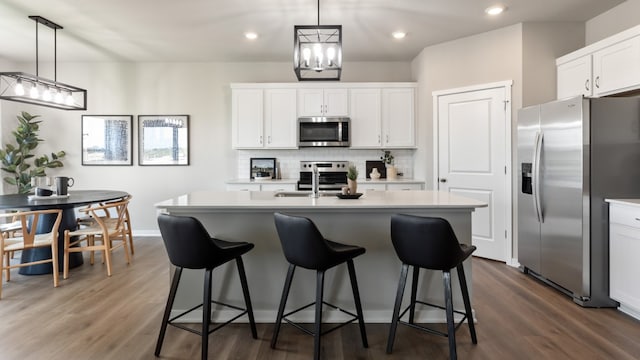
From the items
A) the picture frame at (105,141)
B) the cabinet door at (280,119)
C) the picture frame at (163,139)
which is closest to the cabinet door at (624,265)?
the cabinet door at (280,119)

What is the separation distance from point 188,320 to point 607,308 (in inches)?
127

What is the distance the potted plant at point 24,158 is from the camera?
16.6 ft

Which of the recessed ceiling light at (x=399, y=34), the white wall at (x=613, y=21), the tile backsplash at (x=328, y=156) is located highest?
the recessed ceiling light at (x=399, y=34)

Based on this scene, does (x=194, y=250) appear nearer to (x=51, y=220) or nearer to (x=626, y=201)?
(x=51, y=220)

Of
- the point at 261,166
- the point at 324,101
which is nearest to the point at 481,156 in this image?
the point at 324,101

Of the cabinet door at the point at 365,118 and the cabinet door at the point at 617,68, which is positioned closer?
the cabinet door at the point at 617,68

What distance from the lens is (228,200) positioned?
2633 millimetres

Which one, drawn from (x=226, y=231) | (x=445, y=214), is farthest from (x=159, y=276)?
(x=445, y=214)

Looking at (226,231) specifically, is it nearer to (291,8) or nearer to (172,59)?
(291,8)

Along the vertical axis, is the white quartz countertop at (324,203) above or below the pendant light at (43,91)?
below

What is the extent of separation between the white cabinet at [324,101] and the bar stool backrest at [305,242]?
3.22 m

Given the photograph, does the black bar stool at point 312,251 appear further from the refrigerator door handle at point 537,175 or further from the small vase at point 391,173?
the small vase at point 391,173

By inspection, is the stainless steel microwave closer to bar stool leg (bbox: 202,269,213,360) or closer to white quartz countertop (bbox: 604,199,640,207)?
white quartz countertop (bbox: 604,199,640,207)

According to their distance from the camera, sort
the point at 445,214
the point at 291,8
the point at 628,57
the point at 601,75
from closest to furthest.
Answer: the point at 445,214 < the point at 628,57 < the point at 601,75 < the point at 291,8
